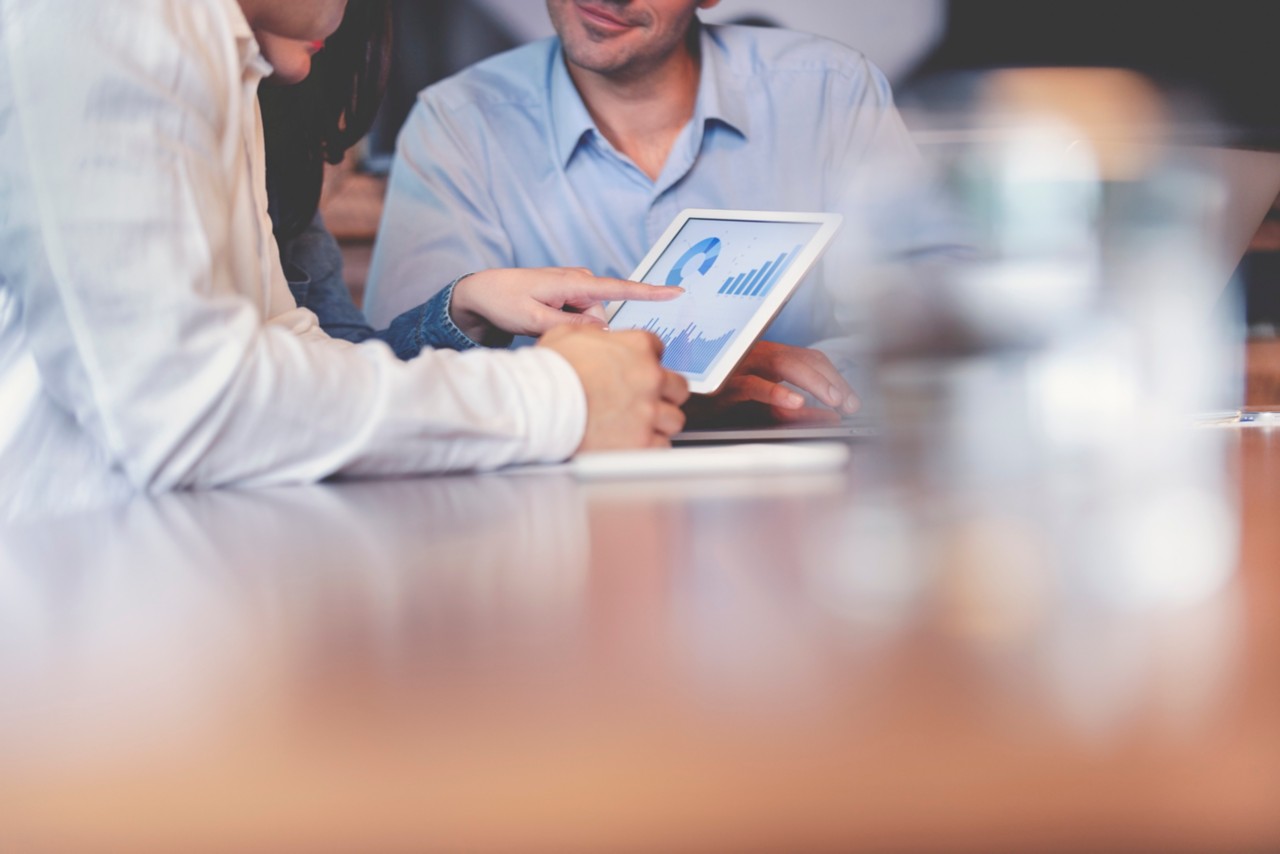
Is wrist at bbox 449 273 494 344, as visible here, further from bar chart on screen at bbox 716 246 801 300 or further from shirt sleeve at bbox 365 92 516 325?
shirt sleeve at bbox 365 92 516 325

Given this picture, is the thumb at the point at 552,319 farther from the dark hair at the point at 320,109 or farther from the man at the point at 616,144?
the man at the point at 616,144

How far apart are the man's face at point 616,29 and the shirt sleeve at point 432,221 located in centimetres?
25

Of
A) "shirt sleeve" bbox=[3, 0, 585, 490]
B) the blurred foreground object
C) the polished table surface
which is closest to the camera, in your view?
the polished table surface

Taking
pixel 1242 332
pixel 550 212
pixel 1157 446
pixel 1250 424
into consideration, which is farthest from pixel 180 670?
pixel 1242 332

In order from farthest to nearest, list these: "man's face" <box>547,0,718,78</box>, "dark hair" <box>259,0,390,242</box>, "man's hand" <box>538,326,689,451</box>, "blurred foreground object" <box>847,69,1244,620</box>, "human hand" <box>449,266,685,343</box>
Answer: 1. "man's face" <box>547,0,718,78</box>
2. "dark hair" <box>259,0,390,242</box>
3. "human hand" <box>449,266,685,343</box>
4. "man's hand" <box>538,326,689,451</box>
5. "blurred foreground object" <box>847,69,1244,620</box>

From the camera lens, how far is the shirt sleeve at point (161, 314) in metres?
0.75

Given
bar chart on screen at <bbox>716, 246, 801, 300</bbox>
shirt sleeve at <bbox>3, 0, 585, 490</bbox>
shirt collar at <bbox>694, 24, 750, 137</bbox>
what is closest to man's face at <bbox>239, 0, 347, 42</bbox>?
shirt sleeve at <bbox>3, 0, 585, 490</bbox>

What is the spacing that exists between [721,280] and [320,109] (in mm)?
665

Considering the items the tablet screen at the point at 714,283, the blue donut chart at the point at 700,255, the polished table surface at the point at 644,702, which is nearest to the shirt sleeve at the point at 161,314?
the polished table surface at the point at 644,702

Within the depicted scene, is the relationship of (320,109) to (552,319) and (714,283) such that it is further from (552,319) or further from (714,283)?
(714,283)

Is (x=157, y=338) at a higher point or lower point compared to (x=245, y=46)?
lower

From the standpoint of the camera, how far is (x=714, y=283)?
50.1 inches

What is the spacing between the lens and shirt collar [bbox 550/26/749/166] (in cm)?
209

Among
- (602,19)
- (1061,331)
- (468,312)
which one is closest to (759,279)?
(468,312)
